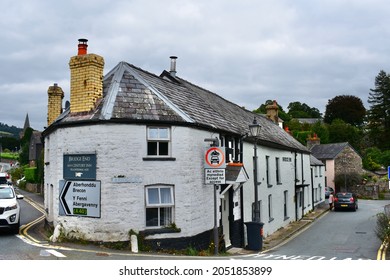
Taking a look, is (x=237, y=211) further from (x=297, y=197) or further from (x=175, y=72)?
(x=297, y=197)

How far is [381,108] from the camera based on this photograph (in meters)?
42.8

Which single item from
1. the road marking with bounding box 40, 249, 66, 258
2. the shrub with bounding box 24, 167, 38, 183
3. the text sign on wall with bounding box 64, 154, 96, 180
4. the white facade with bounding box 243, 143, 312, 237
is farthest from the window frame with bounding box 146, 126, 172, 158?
the shrub with bounding box 24, 167, 38, 183

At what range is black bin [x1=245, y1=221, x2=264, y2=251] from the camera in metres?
16.2

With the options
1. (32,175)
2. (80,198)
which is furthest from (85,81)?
(32,175)

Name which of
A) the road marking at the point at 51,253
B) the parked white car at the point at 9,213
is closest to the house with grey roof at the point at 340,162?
the parked white car at the point at 9,213

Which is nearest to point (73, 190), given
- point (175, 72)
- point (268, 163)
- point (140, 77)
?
point (140, 77)

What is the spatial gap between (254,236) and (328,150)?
1530 inches

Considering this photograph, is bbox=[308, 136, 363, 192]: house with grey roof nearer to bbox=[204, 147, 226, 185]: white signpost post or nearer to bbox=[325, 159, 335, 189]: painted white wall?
bbox=[325, 159, 335, 189]: painted white wall

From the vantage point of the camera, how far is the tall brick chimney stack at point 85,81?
12258 millimetres

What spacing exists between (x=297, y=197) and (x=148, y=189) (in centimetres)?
1884

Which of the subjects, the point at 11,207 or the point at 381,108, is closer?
the point at 11,207

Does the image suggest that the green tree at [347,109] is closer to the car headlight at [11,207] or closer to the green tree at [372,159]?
the green tree at [372,159]

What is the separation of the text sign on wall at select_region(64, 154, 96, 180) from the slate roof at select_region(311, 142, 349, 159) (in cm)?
4328

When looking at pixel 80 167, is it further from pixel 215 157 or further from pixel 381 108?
pixel 381 108
